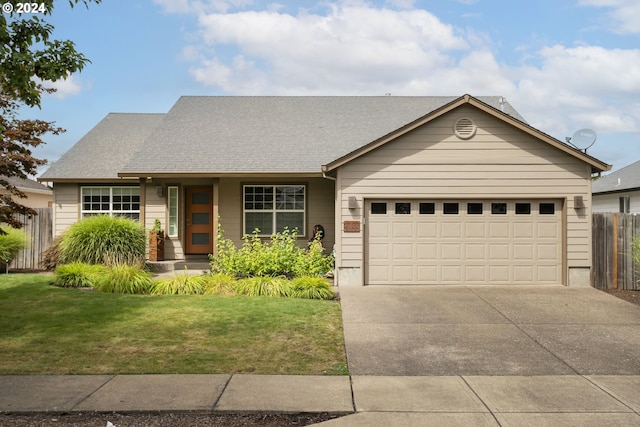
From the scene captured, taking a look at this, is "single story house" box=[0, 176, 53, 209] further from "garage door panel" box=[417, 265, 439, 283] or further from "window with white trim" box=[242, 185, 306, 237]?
"garage door panel" box=[417, 265, 439, 283]

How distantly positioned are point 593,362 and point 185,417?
4.99m

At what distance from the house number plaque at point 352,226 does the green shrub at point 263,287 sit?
2.01 metres

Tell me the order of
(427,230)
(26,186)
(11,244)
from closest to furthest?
(427,230)
(11,244)
(26,186)

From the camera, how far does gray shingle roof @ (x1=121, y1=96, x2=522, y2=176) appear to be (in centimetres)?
1633

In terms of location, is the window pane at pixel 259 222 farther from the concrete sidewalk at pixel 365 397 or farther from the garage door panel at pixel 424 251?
the concrete sidewalk at pixel 365 397

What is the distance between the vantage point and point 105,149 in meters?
19.0

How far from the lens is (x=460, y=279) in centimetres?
1301

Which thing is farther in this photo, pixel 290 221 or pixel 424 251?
pixel 290 221

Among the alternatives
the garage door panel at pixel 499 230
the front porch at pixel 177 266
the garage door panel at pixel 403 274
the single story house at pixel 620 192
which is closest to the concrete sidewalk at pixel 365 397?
the garage door panel at pixel 403 274

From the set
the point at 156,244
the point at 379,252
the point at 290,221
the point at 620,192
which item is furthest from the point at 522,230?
the point at 620,192

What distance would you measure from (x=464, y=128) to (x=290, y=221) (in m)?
6.47

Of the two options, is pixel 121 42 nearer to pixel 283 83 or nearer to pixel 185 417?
pixel 185 417

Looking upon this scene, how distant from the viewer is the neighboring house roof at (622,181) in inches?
990

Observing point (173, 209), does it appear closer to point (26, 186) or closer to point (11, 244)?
point (11, 244)
